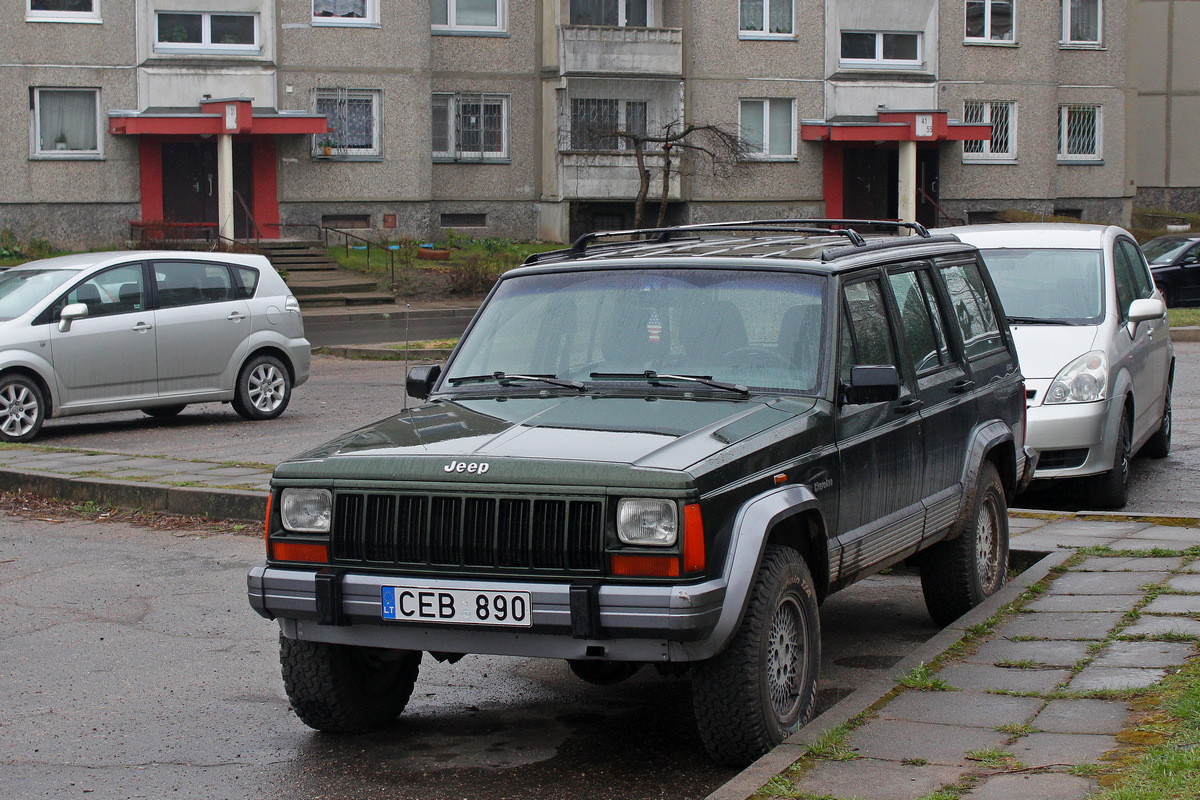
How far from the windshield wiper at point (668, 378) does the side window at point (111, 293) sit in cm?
970

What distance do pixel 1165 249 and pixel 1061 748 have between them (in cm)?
2729

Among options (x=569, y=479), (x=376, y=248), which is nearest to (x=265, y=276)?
(x=569, y=479)

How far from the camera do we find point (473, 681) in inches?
248

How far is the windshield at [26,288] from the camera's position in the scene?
549 inches

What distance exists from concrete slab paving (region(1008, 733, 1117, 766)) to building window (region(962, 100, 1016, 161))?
3999cm

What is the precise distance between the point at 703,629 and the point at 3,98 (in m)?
33.6

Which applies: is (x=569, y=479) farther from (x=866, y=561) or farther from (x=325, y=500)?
(x=866, y=561)

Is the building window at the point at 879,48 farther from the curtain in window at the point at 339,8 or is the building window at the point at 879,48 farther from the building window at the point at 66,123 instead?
the building window at the point at 66,123

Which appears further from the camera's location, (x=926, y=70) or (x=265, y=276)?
(x=926, y=70)

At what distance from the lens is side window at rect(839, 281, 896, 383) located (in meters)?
5.94

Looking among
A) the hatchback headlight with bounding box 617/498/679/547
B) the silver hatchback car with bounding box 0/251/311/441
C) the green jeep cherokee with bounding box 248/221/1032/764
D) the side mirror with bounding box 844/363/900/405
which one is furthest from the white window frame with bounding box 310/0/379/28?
the hatchback headlight with bounding box 617/498/679/547

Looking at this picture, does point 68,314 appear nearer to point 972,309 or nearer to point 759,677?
point 972,309

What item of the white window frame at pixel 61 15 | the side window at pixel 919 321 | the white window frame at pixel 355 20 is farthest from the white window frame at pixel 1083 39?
the side window at pixel 919 321

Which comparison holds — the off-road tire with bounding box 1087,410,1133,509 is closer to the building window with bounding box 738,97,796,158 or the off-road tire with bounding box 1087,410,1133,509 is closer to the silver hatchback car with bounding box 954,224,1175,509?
the silver hatchback car with bounding box 954,224,1175,509
